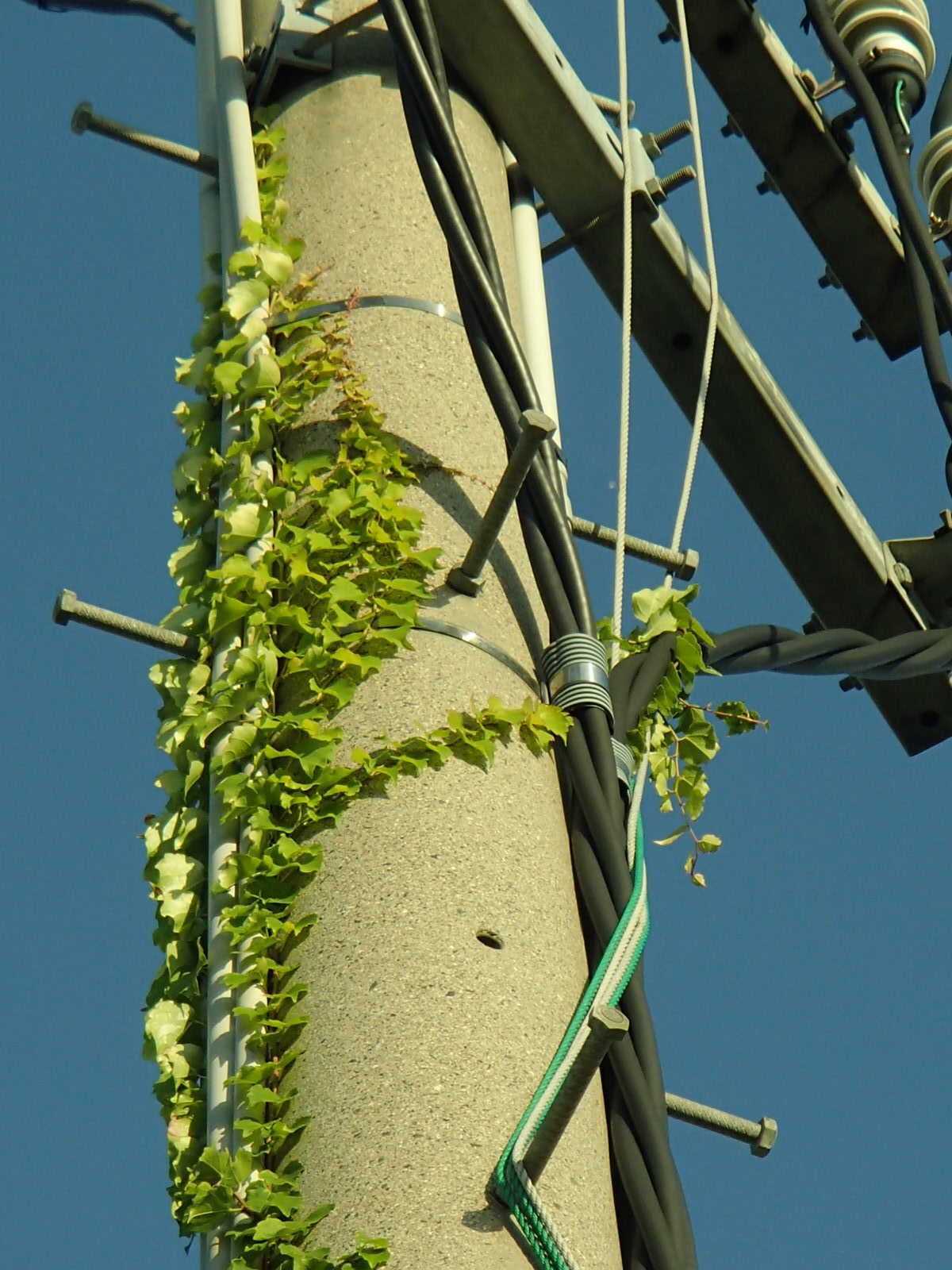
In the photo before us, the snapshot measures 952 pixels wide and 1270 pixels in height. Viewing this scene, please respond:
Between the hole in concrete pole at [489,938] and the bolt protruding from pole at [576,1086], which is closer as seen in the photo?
the bolt protruding from pole at [576,1086]

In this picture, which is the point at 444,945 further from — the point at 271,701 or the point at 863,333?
the point at 863,333

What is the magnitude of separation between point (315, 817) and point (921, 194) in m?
3.31

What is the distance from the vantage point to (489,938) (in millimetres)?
2256

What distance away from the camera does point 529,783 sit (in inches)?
96.9

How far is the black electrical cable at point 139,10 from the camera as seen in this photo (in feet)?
14.6

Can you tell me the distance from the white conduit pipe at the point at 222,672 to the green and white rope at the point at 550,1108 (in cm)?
34

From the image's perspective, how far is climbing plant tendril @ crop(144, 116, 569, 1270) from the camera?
2213 millimetres

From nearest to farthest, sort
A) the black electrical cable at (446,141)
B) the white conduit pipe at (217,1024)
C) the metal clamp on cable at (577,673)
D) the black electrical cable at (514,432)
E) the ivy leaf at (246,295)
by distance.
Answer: the white conduit pipe at (217,1024)
the metal clamp on cable at (577,673)
the black electrical cable at (514,432)
the black electrical cable at (446,141)
the ivy leaf at (246,295)

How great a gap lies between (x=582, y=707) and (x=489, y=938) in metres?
0.38

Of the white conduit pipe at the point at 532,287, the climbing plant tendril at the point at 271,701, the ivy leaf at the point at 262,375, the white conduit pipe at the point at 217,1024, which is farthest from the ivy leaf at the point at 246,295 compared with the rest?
the white conduit pipe at the point at 217,1024

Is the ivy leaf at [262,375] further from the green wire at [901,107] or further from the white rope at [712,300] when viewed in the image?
the green wire at [901,107]

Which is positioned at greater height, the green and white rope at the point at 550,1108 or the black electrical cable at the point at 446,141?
the black electrical cable at the point at 446,141

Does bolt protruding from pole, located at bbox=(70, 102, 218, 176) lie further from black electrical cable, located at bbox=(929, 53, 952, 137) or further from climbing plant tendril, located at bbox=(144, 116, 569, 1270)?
black electrical cable, located at bbox=(929, 53, 952, 137)

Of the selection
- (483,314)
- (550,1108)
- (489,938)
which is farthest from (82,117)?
(550,1108)
